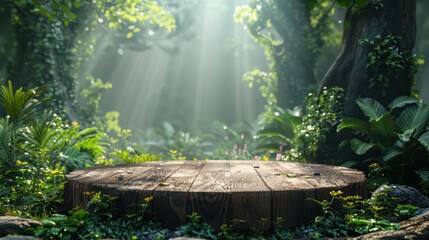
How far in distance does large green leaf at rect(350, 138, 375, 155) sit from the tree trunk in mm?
664

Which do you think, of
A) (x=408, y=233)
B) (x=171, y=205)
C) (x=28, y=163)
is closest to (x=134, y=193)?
(x=171, y=205)

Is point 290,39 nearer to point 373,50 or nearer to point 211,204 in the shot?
point 373,50

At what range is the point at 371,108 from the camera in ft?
19.2

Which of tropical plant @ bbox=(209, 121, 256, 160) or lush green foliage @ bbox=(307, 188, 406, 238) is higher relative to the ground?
tropical plant @ bbox=(209, 121, 256, 160)

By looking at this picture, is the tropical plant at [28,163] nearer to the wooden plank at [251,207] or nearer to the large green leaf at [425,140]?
the wooden plank at [251,207]

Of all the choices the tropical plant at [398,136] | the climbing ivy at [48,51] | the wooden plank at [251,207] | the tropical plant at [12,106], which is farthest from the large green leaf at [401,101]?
the climbing ivy at [48,51]

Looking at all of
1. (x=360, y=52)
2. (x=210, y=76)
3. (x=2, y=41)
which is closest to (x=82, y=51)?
(x=2, y=41)

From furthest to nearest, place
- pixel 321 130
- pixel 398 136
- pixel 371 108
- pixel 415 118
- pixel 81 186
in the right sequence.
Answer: pixel 321 130 < pixel 371 108 < pixel 415 118 < pixel 398 136 < pixel 81 186

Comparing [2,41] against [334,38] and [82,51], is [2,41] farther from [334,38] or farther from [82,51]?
[334,38]

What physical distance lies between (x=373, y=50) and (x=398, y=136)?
55.2 inches

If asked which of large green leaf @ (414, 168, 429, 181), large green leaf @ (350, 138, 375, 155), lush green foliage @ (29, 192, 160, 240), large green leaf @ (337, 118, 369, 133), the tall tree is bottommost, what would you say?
lush green foliage @ (29, 192, 160, 240)

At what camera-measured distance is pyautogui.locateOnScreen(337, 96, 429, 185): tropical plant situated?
5.34 meters

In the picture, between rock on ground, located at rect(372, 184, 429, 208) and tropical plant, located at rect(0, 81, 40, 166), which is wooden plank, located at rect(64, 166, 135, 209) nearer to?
tropical plant, located at rect(0, 81, 40, 166)

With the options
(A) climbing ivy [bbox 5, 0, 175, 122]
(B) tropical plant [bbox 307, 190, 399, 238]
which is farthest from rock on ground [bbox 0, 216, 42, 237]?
(A) climbing ivy [bbox 5, 0, 175, 122]
